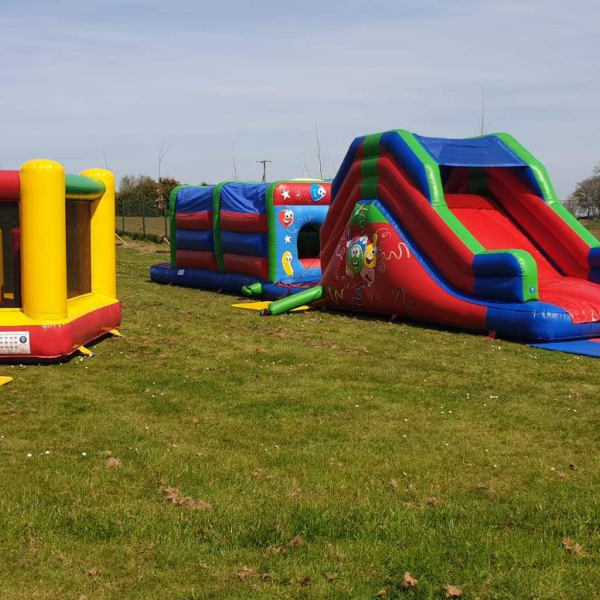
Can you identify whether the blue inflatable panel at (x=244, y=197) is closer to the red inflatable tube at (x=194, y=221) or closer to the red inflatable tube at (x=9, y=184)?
the red inflatable tube at (x=194, y=221)

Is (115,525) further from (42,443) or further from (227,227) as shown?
(227,227)

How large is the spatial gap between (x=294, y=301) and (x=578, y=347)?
4625mm

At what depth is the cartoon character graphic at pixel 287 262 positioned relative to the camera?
14625 millimetres

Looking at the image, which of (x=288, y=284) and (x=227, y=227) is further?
(x=227, y=227)

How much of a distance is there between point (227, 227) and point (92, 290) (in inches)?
244

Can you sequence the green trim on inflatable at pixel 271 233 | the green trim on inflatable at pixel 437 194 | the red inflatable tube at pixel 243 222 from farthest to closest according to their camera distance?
1. the red inflatable tube at pixel 243 222
2. the green trim on inflatable at pixel 271 233
3. the green trim on inflatable at pixel 437 194

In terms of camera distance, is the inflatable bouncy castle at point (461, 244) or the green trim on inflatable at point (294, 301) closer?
the inflatable bouncy castle at point (461, 244)

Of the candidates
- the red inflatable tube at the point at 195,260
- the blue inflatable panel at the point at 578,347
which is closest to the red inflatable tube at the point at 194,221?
the red inflatable tube at the point at 195,260

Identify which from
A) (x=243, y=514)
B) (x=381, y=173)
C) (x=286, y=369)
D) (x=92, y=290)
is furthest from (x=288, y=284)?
(x=243, y=514)

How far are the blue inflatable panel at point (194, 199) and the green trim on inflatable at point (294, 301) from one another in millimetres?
4430

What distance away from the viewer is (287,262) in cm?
1466

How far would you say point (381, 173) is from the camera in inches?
447

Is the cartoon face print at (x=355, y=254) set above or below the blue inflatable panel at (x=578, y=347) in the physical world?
above

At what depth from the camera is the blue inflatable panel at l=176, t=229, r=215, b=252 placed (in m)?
16.4
